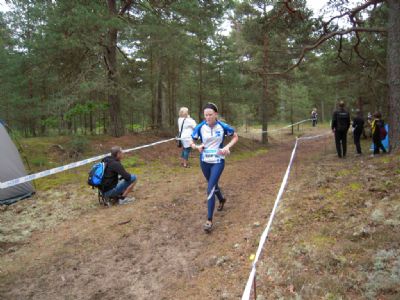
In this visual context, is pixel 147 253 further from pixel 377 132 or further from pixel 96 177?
pixel 377 132

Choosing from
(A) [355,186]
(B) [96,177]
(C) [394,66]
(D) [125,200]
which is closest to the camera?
(A) [355,186]

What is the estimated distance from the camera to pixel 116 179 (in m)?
7.75

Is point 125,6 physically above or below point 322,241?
above

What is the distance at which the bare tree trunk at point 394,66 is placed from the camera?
945 centimetres

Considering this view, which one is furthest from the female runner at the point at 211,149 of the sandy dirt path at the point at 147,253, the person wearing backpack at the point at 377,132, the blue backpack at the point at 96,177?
the person wearing backpack at the point at 377,132

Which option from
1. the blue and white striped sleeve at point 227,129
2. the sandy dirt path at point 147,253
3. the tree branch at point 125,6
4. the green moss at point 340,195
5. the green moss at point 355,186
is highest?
the tree branch at point 125,6

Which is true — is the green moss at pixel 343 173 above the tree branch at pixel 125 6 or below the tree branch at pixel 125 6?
below

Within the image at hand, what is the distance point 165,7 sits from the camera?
44.9 ft

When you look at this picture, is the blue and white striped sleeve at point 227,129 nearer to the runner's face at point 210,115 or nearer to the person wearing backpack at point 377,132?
the runner's face at point 210,115

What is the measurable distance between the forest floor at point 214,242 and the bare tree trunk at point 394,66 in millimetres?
1776

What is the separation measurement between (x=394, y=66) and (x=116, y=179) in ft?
27.3

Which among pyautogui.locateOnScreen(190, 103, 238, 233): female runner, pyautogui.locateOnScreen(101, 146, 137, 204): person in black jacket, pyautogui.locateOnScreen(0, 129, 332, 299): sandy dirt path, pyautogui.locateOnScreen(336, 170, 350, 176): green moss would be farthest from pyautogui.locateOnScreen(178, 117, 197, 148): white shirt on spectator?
pyautogui.locateOnScreen(190, 103, 238, 233): female runner

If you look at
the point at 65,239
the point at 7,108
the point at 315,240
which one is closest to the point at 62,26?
the point at 65,239

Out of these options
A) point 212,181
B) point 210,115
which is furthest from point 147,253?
point 210,115
